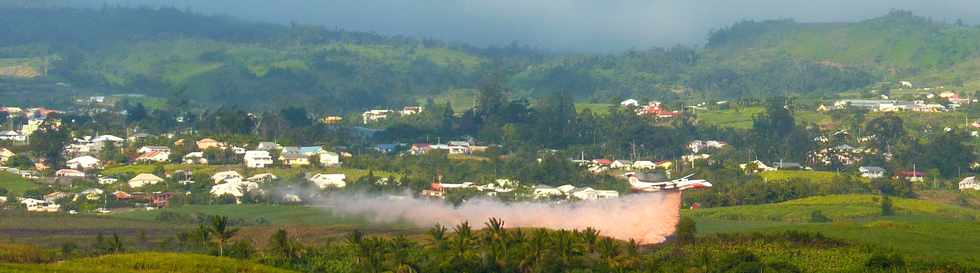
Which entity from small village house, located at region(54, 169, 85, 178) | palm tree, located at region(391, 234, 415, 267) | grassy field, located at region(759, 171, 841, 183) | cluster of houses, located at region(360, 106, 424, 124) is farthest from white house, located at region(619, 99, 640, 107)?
palm tree, located at region(391, 234, 415, 267)

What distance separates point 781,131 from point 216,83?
53.7 m

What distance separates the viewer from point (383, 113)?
5679 inches

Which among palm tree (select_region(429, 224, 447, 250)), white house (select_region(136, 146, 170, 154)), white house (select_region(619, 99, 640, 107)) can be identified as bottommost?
palm tree (select_region(429, 224, 447, 250))

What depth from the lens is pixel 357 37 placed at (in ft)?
655

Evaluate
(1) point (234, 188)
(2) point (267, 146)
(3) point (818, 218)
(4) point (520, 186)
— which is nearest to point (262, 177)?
(1) point (234, 188)

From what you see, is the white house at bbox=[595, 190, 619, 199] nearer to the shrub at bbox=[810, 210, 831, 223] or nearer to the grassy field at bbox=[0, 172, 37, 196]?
the shrub at bbox=[810, 210, 831, 223]

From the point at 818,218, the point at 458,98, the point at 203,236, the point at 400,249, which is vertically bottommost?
the point at 818,218

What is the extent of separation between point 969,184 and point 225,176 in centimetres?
3693

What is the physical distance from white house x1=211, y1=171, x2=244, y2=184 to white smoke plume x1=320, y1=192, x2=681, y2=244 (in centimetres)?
1385

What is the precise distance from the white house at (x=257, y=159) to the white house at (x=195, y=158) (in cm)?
217

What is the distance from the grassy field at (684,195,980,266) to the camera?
65375mm

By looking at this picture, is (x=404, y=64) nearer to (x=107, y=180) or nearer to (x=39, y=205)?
(x=107, y=180)

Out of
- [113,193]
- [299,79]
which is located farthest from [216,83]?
[113,193]

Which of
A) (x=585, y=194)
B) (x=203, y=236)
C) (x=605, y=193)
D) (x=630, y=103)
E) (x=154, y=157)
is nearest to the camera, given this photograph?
(x=203, y=236)
